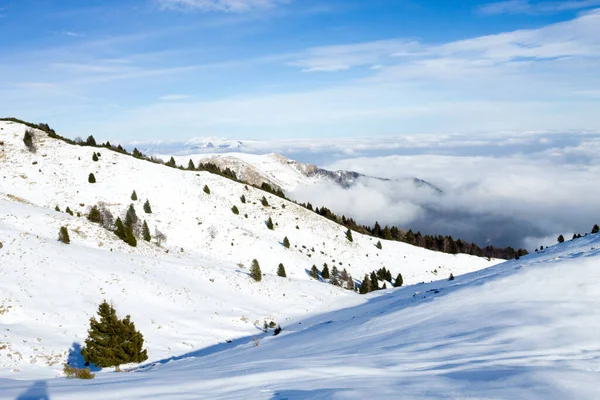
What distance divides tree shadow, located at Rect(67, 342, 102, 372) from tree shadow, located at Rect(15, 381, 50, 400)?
1303cm

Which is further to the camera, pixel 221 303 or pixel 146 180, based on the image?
pixel 146 180

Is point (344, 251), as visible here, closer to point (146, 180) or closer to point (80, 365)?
point (146, 180)

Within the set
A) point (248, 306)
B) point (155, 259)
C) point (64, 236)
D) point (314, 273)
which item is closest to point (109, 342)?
point (248, 306)

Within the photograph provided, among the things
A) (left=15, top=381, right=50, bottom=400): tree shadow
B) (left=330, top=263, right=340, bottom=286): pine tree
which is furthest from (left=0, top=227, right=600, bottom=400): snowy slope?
(left=330, top=263, right=340, bottom=286): pine tree

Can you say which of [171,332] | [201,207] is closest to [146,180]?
[201,207]

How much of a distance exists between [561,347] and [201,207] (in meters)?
56.4

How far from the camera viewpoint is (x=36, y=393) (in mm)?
6559

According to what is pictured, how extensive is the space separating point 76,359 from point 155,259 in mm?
17653

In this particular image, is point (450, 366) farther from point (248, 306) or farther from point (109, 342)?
point (248, 306)

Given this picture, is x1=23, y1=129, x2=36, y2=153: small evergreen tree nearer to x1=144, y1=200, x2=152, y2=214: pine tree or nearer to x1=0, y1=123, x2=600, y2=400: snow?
x1=0, y1=123, x2=600, y2=400: snow

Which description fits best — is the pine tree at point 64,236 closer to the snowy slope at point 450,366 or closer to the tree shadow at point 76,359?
the tree shadow at point 76,359

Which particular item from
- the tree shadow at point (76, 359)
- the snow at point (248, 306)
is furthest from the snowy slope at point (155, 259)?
the tree shadow at point (76, 359)

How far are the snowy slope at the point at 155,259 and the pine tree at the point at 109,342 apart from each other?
64.9 inches

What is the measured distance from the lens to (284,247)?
Answer: 58000mm
